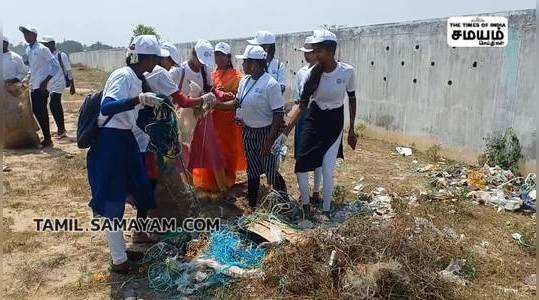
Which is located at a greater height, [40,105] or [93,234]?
[40,105]

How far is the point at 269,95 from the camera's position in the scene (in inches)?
163

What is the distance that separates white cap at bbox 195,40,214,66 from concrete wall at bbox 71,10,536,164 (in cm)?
390

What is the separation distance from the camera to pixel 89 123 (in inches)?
130

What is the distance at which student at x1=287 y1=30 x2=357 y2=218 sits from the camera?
416 cm

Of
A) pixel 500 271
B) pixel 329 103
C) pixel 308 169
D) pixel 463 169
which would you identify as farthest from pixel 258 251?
pixel 463 169

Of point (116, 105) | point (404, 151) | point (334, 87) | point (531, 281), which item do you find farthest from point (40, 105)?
point (531, 281)

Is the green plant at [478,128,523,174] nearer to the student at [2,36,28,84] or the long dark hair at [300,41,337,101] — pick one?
the long dark hair at [300,41,337,101]

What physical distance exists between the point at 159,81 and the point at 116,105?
2.05 feet

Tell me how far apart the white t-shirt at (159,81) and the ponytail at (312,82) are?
1146mm

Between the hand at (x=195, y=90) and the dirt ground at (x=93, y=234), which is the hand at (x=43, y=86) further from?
the hand at (x=195, y=90)

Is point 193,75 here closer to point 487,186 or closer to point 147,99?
point 147,99

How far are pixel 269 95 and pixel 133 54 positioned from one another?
1.25m

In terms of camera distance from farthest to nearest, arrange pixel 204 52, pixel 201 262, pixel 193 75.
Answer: pixel 193 75 → pixel 204 52 → pixel 201 262

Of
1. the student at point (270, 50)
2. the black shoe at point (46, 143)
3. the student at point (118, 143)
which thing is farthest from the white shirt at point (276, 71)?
the black shoe at point (46, 143)
